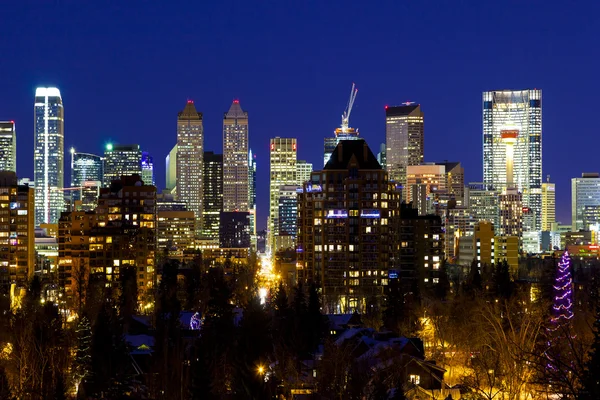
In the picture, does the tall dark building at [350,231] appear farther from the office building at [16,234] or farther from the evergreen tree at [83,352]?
the evergreen tree at [83,352]

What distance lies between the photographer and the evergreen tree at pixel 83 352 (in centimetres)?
4262

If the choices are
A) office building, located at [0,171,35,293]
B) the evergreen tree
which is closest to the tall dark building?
office building, located at [0,171,35,293]

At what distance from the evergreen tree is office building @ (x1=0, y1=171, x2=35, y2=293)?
2634 inches

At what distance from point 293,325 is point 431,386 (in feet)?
52.9

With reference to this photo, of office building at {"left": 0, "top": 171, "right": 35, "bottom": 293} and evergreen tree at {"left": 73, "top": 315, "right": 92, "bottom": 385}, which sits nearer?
evergreen tree at {"left": 73, "top": 315, "right": 92, "bottom": 385}

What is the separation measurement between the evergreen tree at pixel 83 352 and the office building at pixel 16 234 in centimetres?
6690

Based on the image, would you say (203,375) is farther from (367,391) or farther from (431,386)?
(431,386)

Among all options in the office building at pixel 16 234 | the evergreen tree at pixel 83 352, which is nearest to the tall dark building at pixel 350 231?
the office building at pixel 16 234

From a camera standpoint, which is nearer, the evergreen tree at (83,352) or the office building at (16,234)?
the evergreen tree at (83,352)

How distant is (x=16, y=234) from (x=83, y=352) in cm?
7106

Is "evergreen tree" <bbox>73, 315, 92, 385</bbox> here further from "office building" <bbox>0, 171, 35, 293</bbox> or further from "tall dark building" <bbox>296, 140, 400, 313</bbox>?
"office building" <bbox>0, 171, 35, 293</bbox>

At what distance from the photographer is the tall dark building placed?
96.1m

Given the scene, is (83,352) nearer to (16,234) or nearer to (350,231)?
(350,231)

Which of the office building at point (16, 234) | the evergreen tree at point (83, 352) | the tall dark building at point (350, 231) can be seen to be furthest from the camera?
the office building at point (16, 234)
